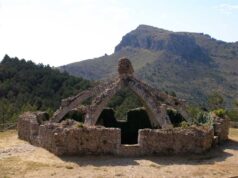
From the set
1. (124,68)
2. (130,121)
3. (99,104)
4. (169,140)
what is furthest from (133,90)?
(169,140)

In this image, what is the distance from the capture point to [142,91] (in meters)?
35.1

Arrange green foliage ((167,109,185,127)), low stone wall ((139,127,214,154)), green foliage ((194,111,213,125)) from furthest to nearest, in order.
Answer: green foliage ((167,109,185,127)) → green foliage ((194,111,213,125)) → low stone wall ((139,127,214,154))

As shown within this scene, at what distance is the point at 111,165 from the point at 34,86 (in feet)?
195

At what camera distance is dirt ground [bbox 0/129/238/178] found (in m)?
24.7

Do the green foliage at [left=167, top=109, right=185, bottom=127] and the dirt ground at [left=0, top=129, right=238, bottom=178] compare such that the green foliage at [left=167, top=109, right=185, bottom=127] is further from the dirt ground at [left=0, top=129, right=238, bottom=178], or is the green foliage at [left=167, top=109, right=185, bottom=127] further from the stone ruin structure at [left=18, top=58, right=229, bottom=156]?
the dirt ground at [left=0, top=129, right=238, bottom=178]

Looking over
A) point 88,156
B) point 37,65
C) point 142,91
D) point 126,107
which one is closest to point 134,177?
point 88,156

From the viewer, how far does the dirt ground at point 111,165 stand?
971 inches

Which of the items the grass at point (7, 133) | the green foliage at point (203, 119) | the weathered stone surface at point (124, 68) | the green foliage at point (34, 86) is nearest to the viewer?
the green foliage at point (203, 119)

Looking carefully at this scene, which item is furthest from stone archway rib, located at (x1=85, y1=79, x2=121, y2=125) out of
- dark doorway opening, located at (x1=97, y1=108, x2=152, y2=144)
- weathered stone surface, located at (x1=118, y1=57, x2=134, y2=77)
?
dark doorway opening, located at (x1=97, y1=108, x2=152, y2=144)

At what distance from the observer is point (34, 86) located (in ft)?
276

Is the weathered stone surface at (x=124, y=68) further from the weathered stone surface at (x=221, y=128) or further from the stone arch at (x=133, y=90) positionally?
the weathered stone surface at (x=221, y=128)

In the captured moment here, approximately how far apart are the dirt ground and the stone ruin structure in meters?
0.62

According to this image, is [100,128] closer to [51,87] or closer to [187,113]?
[187,113]

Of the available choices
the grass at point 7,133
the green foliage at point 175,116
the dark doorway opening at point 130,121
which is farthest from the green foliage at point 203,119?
the grass at point 7,133
